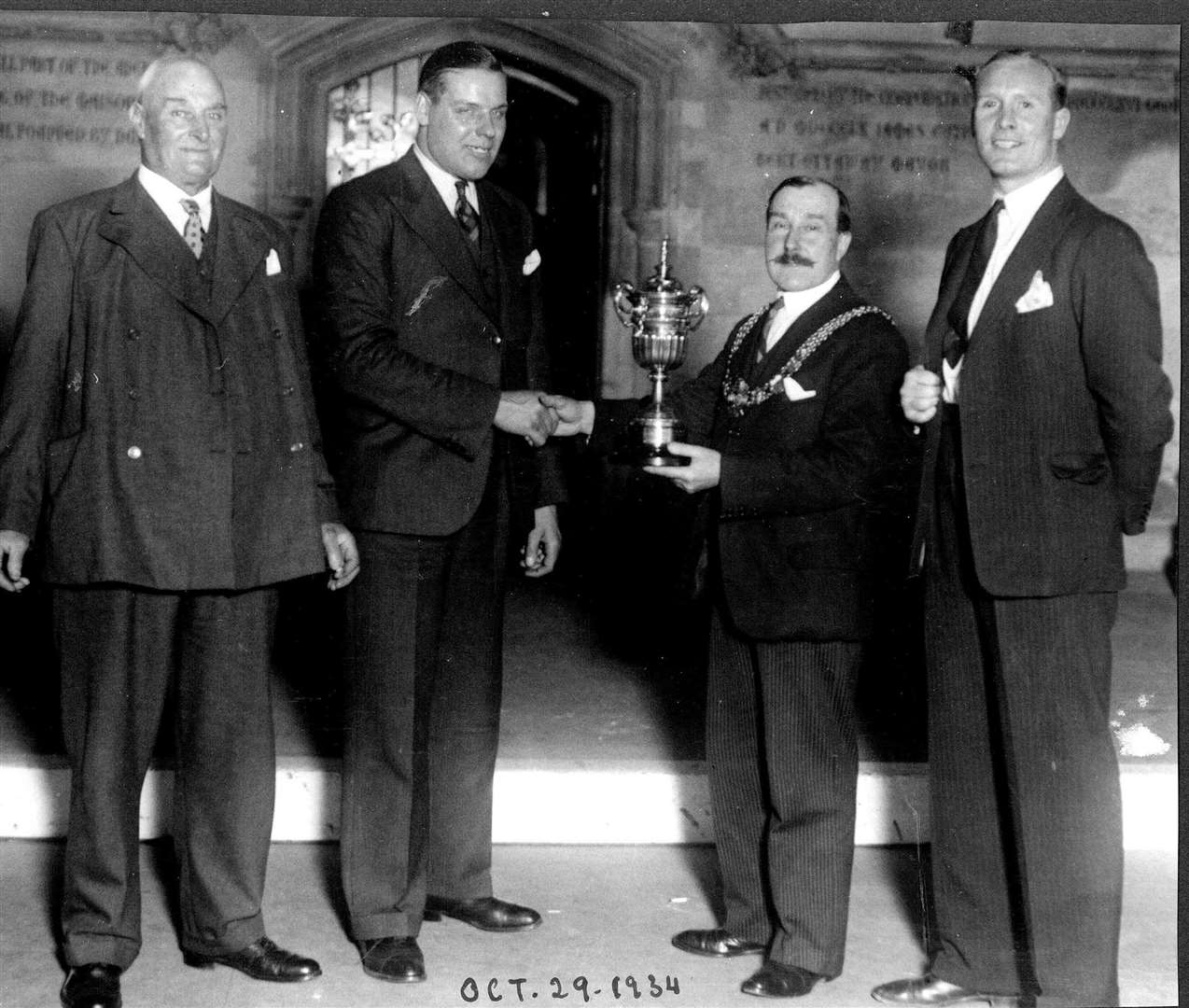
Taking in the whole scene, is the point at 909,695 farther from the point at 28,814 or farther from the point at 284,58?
the point at 284,58

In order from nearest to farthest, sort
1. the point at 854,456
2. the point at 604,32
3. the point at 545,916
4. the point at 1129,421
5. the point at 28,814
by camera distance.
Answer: the point at 1129,421 → the point at 854,456 → the point at 545,916 → the point at 28,814 → the point at 604,32

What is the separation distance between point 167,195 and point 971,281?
1533mm

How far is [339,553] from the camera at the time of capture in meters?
2.91

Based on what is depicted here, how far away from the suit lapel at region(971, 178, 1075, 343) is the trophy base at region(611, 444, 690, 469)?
632 mm

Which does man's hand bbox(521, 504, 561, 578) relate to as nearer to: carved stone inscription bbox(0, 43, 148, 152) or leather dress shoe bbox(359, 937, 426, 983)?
leather dress shoe bbox(359, 937, 426, 983)

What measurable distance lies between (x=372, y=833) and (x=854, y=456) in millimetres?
1239

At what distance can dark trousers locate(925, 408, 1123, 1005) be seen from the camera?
101 inches

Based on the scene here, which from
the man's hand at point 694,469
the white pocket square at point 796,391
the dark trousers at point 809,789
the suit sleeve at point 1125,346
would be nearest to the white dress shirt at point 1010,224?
the suit sleeve at point 1125,346

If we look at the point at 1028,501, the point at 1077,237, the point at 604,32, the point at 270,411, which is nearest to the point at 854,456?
the point at 1028,501

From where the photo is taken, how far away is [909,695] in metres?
4.74

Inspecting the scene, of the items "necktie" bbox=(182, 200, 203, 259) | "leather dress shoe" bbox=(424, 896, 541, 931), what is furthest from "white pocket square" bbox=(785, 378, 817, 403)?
"leather dress shoe" bbox=(424, 896, 541, 931)

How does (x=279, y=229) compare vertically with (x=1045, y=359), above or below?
above

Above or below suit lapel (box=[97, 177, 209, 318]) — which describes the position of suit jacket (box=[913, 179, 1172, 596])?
below

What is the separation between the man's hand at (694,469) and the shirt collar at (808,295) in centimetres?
34
